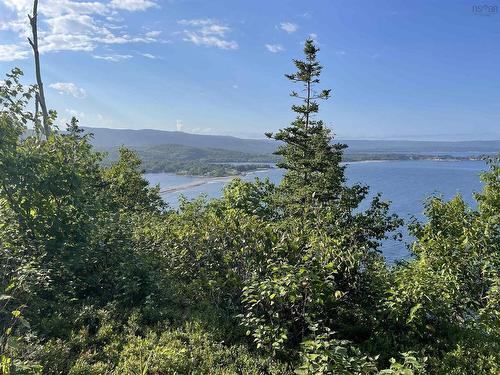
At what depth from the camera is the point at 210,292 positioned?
590cm

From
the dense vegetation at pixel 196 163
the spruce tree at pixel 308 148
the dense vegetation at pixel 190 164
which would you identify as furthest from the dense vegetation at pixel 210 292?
the dense vegetation at pixel 196 163

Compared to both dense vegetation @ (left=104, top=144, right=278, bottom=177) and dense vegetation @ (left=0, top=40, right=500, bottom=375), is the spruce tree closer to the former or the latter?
dense vegetation @ (left=0, top=40, right=500, bottom=375)

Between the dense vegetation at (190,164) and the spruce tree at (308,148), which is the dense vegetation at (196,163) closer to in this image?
the dense vegetation at (190,164)

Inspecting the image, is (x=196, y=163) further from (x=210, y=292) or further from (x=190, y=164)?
(x=210, y=292)

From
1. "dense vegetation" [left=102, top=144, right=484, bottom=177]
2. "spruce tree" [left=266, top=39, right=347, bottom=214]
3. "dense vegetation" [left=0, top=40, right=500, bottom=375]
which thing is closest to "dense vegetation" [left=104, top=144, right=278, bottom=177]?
"dense vegetation" [left=102, top=144, right=484, bottom=177]

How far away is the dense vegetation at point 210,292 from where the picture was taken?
14.0 ft

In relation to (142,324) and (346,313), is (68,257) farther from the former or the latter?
(346,313)

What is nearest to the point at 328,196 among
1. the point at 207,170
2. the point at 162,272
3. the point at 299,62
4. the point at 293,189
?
the point at 293,189

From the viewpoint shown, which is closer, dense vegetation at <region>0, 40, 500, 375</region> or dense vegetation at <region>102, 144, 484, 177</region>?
dense vegetation at <region>0, 40, 500, 375</region>

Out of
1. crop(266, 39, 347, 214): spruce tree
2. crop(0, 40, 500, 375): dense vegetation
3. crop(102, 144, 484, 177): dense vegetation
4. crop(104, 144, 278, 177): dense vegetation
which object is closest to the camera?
crop(0, 40, 500, 375): dense vegetation

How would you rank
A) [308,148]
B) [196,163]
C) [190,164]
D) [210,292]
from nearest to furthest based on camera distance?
[210,292] < [308,148] < [190,164] < [196,163]

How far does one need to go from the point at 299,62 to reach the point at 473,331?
2266 centimetres

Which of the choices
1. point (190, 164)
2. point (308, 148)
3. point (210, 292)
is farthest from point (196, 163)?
point (210, 292)

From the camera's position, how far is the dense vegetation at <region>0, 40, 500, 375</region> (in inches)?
168
